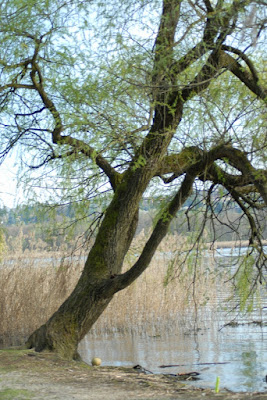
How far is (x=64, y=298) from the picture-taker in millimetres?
8758

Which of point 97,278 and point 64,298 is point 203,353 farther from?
point 64,298

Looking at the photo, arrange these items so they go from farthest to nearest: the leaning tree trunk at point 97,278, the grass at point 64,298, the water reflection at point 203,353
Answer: the grass at point 64,298 < the water reflection at point 203,353 < the leaning tree trunk at point 97,278

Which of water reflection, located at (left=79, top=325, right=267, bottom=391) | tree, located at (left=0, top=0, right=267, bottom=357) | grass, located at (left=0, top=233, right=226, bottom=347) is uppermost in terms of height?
tree, located at (left=0, top=0, right=267, bottom=357)

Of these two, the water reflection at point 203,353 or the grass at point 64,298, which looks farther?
the grass at point 64,298

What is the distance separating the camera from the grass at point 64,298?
8.45 metres

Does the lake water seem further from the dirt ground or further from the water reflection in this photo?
the dirt ground

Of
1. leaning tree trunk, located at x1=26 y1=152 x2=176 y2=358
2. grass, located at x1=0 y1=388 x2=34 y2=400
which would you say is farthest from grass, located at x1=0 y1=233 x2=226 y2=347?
grass, located at x1=0 y1=388 x2=34 y2=400

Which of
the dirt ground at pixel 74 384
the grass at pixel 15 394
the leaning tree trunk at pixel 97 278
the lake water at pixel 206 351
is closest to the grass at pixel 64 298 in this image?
the lake water at pixel 206 351

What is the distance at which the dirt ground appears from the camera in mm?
3551

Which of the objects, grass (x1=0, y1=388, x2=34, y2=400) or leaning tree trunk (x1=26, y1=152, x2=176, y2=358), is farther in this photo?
leaning tree trunk (x1=26, y1=152, x2=176, y2=358)

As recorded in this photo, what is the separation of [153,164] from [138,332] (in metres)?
4.18

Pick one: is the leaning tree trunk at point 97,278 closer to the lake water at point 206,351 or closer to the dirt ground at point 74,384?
the dirt ground at point 74,384

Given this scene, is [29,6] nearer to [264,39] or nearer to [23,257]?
[264,39]

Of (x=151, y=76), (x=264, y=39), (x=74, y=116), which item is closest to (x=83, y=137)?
(x=74, y=116)
